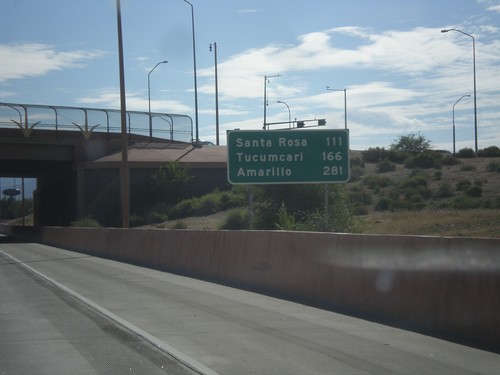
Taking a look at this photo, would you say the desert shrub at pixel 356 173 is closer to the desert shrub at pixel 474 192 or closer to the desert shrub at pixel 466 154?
the desert shrub at pixel 466 154

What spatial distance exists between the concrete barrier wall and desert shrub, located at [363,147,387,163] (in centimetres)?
5409

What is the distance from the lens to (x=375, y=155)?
7375cm

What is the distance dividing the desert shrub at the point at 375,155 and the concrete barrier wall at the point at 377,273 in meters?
54.1

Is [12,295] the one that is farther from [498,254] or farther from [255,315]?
[498,254]

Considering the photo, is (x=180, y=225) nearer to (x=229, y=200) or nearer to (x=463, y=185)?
(x=229, y=200)

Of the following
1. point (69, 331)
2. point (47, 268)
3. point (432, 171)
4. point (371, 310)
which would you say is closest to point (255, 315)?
point (371, 310)

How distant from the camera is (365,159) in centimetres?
7419

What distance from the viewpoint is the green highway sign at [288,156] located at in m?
21.3

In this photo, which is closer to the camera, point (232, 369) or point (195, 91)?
point (232, 369)

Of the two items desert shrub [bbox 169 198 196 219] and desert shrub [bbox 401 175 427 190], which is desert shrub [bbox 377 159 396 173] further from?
desert shrub [bbox 169 198 196 219]

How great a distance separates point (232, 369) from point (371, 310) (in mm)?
4540

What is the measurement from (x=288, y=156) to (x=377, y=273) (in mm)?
9811

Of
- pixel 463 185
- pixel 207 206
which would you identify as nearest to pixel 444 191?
pixel 463 185

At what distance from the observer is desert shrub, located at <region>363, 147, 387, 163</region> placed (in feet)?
240
